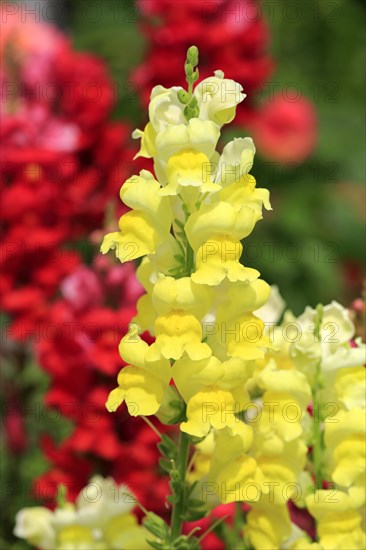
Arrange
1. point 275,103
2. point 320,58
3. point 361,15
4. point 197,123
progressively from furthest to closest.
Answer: point 361,15 < point 320,58 < point 275,103 < point 197,123

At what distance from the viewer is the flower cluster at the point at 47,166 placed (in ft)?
4.56

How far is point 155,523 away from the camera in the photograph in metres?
0.82


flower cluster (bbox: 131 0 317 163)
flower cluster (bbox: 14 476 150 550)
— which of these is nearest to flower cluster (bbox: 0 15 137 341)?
flower cluster (bbox: 131 0 317 163)

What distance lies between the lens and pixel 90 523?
3.08 ft

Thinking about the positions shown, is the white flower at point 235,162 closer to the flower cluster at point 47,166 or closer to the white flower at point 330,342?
the white flower at point 330,342

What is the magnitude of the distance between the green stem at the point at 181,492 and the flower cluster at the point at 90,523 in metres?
0.10

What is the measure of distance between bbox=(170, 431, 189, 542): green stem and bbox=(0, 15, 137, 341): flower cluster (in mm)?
594

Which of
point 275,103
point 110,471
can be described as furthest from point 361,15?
point 110,471

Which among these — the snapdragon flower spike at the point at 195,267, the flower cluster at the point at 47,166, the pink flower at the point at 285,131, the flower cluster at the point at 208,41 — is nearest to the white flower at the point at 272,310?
the snapdragon flower spike at the point at 195,267

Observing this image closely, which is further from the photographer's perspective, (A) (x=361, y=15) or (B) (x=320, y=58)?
(A) (x=361, y=15)

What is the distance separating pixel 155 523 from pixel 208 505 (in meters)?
0.04

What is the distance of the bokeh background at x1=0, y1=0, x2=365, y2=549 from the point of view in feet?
3.88

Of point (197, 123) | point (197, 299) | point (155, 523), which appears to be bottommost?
point (155, 523)

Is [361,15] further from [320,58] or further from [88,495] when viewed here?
[88,495]
